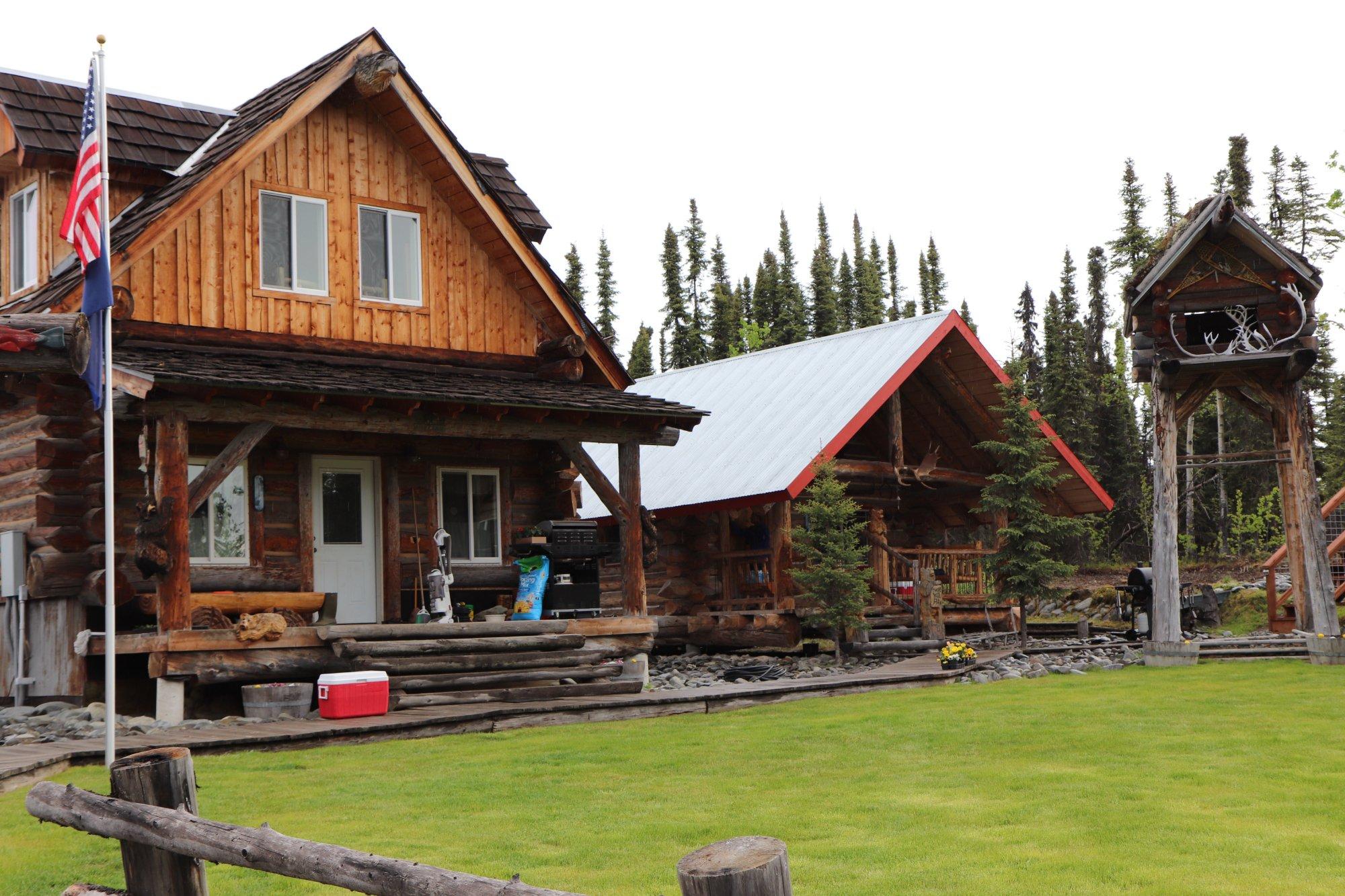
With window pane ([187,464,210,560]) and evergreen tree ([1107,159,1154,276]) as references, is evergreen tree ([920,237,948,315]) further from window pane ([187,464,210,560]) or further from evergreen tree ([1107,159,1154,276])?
window pane ([187,464,210,560])

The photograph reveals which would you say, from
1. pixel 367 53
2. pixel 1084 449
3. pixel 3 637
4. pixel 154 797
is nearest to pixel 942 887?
pixel 154 797

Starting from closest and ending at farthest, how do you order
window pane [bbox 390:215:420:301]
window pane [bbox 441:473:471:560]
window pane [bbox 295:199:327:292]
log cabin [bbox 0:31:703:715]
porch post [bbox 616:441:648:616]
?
log cabin [bbox 0:31:703:715]
window pane [bbox 295:199:327:292]
porch post [bbox 616:441:648:616]
window pane [bbox 390:215:420:301]
window pane [bbox 441:473:471:560]

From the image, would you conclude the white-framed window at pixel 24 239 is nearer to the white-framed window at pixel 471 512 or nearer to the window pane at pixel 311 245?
the window pane at pixel 311 245

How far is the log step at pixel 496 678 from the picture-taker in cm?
1555

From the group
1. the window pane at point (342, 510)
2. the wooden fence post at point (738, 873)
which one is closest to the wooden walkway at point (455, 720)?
the window pane at point (342, 510)

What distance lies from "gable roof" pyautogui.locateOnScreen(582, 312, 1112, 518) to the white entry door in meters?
7.47

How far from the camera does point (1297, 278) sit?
1838 cm

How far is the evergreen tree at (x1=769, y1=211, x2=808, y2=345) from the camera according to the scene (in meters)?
78.8

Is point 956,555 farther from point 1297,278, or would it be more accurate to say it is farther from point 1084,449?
point 1084,449

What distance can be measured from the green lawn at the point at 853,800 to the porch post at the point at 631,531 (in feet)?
14.4

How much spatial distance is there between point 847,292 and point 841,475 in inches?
2946

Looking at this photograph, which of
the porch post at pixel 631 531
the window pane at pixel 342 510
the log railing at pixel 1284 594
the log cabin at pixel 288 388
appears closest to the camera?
the log cabin at pixel 288 388

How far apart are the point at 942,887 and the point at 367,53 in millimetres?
14110

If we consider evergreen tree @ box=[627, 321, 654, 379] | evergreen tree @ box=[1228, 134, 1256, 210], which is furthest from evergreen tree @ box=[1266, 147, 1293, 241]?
evergreen tree @ box=[627, 321, 654, 379]
